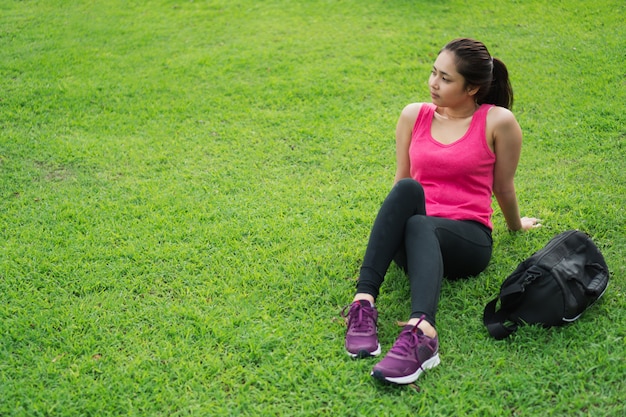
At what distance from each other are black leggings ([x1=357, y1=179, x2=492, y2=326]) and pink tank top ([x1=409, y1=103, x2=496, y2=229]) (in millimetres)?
114

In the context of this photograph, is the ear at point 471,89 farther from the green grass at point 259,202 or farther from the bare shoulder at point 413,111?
the green grass at point 259,202

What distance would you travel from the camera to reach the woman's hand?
3805mm

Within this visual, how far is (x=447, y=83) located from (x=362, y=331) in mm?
1424

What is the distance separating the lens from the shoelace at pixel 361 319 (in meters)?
3.01

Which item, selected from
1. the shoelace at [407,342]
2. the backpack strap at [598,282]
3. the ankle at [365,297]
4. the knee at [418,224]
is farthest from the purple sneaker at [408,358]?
the backpack strap at [598,282]

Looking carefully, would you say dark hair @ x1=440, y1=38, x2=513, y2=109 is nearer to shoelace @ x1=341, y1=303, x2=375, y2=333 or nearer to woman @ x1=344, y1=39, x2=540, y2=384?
woman @ x1=344, y1=39, x2=540, y2=384

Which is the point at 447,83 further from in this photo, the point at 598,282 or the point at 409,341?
the point at 409,341

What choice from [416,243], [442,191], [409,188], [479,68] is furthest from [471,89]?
[416,243]

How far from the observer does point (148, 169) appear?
4922 mm

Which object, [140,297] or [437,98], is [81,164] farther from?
[437,98]

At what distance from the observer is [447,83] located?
129 inches

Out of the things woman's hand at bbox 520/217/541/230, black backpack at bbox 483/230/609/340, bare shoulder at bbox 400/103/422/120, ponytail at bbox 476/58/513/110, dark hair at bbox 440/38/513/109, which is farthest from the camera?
woman's hand at bbox 520/217/541/230

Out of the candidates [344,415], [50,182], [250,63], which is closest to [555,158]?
[344,415]

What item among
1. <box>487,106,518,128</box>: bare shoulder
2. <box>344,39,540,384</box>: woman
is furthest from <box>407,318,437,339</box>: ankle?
<box>487,106,518,128</box>: bare shoulder
